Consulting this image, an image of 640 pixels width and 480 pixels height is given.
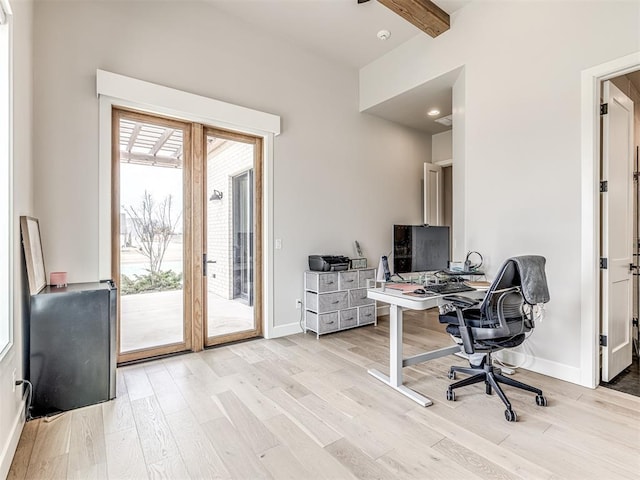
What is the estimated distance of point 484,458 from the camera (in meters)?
1.77

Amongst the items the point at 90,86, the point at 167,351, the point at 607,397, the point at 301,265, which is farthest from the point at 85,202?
the point at 607,397

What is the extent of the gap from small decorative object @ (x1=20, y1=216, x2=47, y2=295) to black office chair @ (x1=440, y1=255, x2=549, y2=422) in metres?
2.78

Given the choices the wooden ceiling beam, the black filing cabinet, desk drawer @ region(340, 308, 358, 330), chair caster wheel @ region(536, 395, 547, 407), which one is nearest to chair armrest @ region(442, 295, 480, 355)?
chair caster wheel @ region(536, 395, 547, 407)

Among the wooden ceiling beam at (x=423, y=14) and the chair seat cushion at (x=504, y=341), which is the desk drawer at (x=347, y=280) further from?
the wooden ceiling beam at (x=423, y=14)

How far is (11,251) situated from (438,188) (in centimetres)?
515

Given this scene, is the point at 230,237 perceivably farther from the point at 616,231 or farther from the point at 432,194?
the point at 616,231

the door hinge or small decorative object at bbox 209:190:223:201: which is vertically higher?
small decorative object at bbox 209:190:223:201

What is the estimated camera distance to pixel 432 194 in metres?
5.30

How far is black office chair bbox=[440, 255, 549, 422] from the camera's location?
2.21 m

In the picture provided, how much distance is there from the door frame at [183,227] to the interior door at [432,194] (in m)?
3.49

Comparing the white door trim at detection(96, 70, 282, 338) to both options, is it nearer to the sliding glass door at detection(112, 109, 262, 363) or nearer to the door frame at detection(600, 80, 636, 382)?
the sliding glass door at detection(112, 109, 262, 363)

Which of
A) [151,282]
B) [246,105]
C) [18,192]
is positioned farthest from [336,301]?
[18,192]

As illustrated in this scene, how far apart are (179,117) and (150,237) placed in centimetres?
121

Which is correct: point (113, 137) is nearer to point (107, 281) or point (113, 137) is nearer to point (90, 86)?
point (90, 86)
